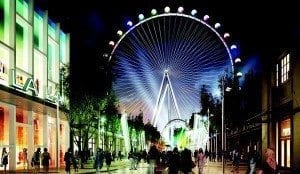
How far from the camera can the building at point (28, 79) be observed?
149 ft

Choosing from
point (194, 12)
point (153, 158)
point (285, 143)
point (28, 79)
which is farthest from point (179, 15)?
point (153, 158)

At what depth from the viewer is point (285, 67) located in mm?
44156

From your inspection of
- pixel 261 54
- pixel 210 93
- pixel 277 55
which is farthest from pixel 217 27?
pixel 210 93

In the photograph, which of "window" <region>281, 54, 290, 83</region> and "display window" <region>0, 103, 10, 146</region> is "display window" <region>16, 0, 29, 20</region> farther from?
"window" <region>281, 54, 290, 83</region>

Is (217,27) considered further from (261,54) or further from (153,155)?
(153,155)

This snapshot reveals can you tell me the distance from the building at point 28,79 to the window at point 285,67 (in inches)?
800

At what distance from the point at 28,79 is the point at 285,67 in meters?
21.6

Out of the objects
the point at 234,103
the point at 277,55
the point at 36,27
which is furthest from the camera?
the point at 234,103

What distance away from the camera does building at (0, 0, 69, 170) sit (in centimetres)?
4531

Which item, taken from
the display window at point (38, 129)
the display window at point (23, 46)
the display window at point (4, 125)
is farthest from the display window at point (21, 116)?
the display window at point (4, 125)

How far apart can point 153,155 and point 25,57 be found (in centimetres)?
2187

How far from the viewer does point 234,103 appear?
77125 mm

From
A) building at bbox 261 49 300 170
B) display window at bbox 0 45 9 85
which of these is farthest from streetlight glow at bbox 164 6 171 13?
display window at bbox 0 45 9 85

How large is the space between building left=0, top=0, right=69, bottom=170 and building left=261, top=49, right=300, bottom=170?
19.1 metres
